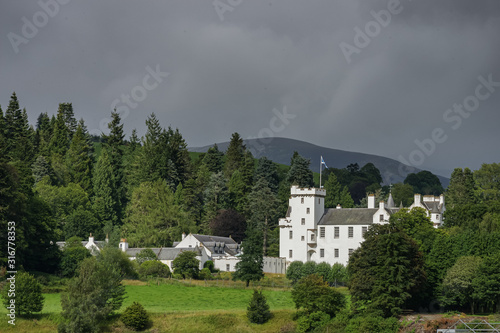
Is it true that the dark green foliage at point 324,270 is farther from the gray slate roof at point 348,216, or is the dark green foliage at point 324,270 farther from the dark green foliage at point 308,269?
the gray slate roof at point 348,216

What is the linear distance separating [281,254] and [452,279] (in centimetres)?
3186

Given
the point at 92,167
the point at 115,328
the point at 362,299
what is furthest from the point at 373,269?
the point at 92,167

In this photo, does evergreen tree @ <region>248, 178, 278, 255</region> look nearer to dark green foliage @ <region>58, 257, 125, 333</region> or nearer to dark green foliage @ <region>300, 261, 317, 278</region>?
dark green foliage @ <region>300, 261, 317, 278</region>

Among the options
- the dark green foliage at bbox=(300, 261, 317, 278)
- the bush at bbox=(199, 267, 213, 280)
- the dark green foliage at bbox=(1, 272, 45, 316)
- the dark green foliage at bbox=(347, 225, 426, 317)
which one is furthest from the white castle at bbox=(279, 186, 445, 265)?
the dark green foliage at bbox=(1, 272, 45, 316)

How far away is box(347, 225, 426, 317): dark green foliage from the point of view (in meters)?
52.3

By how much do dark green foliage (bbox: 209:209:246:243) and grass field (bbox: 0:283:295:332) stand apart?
1238 inches

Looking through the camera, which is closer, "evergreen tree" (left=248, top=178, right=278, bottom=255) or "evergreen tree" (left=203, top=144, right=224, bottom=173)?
"evergreen tree" (left=248, top=178, right=278, bottom=255)

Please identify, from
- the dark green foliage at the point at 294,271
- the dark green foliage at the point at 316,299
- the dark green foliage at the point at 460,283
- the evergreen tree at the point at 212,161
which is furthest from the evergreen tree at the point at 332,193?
the dark green foliage at the point at 316,299

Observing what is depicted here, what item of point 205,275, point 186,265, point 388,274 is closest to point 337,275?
point 205,275

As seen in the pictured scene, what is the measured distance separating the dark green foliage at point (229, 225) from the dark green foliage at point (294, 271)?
63.4 ft

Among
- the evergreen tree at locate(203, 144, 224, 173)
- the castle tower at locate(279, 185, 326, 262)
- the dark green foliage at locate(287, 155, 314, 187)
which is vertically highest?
the evergreen tree at locate(203, 144, 224, 173)

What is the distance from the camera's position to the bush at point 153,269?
2940 inches

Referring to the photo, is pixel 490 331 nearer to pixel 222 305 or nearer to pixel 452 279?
pixel 452 279

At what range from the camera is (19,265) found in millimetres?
65125
